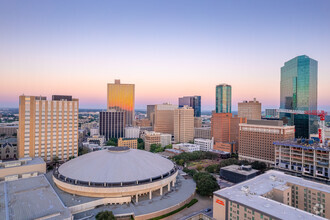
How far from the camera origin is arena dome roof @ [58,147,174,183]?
43.5 metres

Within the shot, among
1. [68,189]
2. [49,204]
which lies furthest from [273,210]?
[68,189]

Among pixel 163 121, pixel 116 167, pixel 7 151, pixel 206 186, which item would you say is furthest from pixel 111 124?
pixel 206 186

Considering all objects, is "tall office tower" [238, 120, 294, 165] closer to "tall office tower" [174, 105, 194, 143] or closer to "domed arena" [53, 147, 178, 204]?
"domed arena" [53, 147, 178, 204]

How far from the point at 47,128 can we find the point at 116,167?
1391 inches

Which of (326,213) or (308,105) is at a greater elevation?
(308,105)

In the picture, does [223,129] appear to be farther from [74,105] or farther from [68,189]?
[68,189]

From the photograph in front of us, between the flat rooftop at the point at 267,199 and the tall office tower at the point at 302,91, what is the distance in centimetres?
8442

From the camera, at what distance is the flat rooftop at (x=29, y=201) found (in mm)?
31609

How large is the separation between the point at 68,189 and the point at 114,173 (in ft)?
32.7

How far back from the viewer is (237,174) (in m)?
57.7

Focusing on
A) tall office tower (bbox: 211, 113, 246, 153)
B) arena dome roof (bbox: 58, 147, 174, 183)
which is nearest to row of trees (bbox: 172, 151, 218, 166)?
tall office tower (bbox: 211, 113, 246, 153)

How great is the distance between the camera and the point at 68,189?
1698 inches

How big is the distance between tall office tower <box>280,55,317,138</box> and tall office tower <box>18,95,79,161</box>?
113m

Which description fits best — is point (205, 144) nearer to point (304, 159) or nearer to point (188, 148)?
point (188, 148)
